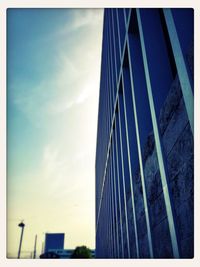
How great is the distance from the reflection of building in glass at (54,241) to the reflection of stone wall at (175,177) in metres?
126

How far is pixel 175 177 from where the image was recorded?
2291 mm

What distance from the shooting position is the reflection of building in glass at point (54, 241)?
111938 mm

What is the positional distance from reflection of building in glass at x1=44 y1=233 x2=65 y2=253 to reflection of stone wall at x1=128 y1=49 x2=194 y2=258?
125932mm

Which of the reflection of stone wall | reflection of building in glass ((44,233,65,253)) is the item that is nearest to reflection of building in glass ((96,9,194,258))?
the reflection of stone wall

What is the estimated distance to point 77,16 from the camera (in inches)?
137

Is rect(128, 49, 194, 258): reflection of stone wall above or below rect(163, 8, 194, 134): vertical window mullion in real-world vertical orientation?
below

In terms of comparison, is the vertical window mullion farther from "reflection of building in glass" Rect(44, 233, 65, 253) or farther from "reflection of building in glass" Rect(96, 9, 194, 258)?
"reflection of building in glass" Rect(44, 233, 65, 253)

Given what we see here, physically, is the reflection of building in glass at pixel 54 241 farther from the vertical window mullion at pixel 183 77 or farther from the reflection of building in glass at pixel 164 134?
the vertical window mullion at pixel 183 77

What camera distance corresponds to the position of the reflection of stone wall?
1.99 metres

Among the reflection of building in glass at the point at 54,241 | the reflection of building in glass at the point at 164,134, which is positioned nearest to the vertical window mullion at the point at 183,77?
the reflection of building in glass at the point at 164,134

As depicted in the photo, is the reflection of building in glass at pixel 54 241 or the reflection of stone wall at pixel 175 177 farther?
the reflection of building in glass at pixel 54 241

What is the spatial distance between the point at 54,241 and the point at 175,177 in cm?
12856
